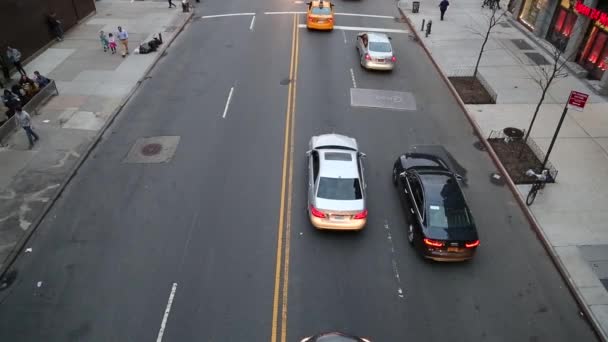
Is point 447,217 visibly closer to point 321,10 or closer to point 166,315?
point 166,315

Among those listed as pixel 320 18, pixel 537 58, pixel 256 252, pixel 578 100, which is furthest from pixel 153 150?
pixel 537 58

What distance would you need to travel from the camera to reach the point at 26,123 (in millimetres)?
15961

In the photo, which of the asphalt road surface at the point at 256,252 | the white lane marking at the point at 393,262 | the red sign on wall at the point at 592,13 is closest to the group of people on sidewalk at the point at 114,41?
the asphalt road surface at the point at 256,252

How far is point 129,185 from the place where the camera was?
48.8 ft

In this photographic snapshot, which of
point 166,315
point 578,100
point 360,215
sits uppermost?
point 578,100

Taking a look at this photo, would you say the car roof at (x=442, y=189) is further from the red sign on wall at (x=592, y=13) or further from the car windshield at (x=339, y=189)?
the red sign on wall at (x=592, y=13)

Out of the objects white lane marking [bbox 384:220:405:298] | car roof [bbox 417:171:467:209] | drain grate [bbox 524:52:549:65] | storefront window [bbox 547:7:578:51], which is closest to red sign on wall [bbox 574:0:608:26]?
storefront window [bbox 547:7:578:51]

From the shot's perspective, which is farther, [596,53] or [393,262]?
[596,53]

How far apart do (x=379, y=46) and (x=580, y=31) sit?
35.5 ft

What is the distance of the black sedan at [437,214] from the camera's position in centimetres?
1176

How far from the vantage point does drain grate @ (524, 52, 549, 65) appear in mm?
24269

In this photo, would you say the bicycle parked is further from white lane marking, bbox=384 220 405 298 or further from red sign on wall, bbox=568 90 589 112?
white lane marking, bbox=384 220 405 298

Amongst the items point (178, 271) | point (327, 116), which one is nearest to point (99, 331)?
point (178, 271)

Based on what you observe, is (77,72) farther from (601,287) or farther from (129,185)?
(601,287)
